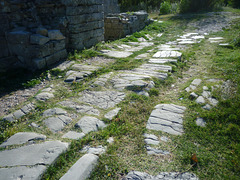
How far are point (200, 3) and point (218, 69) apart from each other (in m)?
11.6

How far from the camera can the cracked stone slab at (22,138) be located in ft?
7.60

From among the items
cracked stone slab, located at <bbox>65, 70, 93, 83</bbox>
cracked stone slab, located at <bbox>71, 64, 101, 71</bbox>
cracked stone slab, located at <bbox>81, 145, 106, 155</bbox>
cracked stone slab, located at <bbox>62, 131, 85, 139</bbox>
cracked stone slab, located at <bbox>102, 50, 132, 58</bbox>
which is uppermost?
cracked stone slab, located at <bbox>102, 50, 132, 58</bbox>

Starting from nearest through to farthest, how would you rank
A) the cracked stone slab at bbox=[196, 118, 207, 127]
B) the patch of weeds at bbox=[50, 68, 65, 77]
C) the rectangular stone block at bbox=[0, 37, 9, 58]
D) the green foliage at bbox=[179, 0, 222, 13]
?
the cracked stone slab at bbox=[196, 118, 207, 127]
the patch of weeds at bbox=[50, 68, 65, 77]
the rectangular stone block at bbox=[0, 37, 9, 58]
the green foliage at bbox=[179, 0, 222, 13]

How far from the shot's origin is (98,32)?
6863 mm

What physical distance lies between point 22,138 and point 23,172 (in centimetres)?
60

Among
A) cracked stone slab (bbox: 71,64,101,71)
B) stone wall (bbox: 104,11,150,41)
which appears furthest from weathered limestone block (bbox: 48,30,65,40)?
stone wall (bbox: 104,11,150,41)

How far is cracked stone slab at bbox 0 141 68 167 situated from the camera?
200 centimetres

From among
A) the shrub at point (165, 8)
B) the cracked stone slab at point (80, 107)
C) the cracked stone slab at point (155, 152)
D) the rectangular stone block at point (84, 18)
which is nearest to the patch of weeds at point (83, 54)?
the rectangular stone block at point (84, 18)

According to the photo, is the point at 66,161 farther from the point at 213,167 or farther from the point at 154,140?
the point at 213,167

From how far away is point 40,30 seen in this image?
4770 millimetres

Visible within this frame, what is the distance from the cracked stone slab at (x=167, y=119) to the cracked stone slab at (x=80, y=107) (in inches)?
32.5

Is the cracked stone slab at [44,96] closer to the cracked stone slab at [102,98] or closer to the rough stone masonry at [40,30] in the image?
the cracked stone slab at [102,98]

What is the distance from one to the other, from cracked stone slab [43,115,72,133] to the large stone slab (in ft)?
2.19

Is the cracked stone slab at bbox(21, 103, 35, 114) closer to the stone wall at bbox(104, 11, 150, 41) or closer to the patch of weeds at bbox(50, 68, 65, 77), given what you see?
the patch of weeds at bbox(50, 68, 65, 77)
